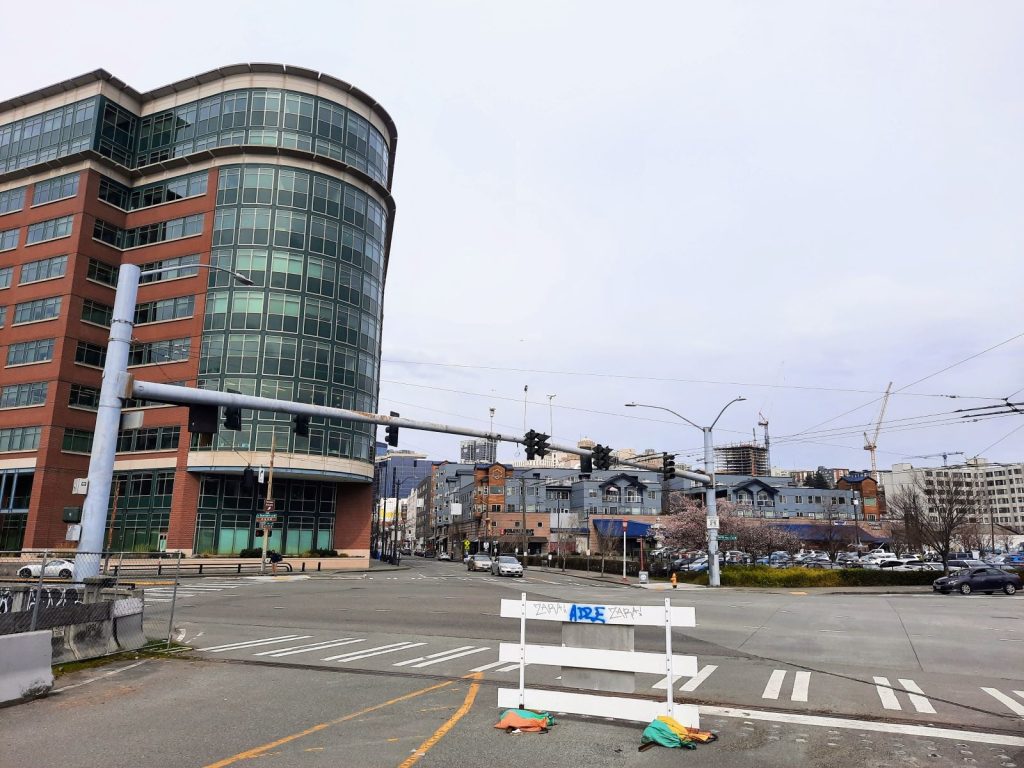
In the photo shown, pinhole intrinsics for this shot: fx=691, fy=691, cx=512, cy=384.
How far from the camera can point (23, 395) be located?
58.3m

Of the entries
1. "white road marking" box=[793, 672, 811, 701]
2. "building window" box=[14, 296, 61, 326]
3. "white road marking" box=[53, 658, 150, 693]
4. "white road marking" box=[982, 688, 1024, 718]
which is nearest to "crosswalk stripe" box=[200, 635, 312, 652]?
"white road marking" box=[53, 658, 150, 693]

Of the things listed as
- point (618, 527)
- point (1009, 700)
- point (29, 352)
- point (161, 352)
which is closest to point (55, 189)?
point (29, 352)

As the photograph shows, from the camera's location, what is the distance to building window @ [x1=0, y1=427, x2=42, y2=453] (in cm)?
5675

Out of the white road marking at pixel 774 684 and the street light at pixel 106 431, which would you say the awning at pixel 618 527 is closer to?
the white road marking at pixel 774 684

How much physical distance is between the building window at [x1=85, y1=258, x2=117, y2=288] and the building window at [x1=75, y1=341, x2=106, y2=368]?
569cm

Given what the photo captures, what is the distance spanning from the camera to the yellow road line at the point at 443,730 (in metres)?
6.89

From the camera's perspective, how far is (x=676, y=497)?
88188mm

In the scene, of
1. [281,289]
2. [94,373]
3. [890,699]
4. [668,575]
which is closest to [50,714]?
[890,699]

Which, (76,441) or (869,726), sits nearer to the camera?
(869,726)

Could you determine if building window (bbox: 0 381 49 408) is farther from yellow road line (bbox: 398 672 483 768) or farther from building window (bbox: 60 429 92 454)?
yellow road line (bbox: 398 672 483 768)

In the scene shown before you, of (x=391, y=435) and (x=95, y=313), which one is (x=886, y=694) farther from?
(x=95, y=313)

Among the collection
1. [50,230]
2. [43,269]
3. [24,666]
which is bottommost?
[24,666]

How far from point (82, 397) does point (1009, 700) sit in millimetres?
65406

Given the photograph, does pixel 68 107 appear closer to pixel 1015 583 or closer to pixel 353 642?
pixel 353 642
